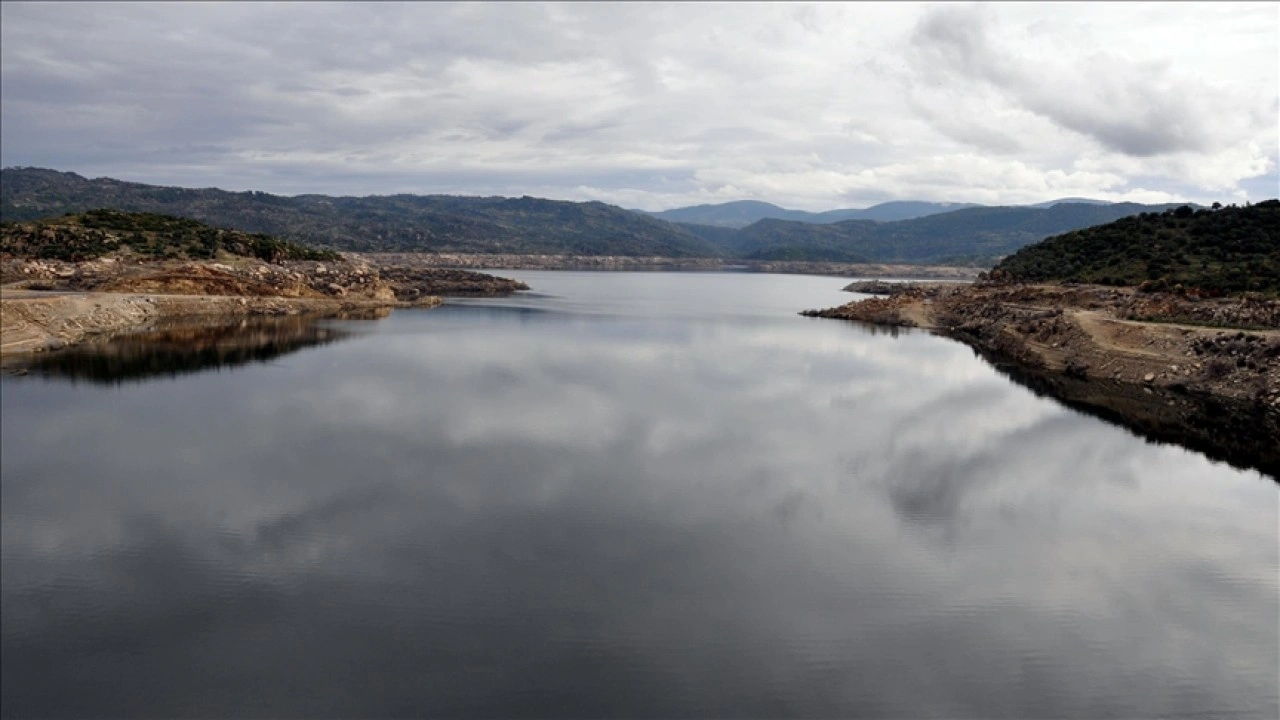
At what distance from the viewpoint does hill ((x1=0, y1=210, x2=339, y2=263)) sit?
58.8 m

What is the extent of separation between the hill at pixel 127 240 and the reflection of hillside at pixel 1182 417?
62.8 meters

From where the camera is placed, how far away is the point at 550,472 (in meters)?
22.0

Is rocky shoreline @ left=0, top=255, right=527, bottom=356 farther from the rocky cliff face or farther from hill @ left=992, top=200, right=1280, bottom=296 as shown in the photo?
hill @ left=992, top=200, right=1280, bottom=296

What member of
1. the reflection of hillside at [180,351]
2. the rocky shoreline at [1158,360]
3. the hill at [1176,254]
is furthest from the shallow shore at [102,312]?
the hill at [1176,254]

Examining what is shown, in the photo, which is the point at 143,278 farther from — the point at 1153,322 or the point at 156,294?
the point at 1153,322

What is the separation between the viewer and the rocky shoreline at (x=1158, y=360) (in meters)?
31.0

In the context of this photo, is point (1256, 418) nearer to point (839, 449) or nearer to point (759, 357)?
point (839, 449)

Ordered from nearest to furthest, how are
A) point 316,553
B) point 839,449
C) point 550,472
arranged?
point 316,553, point 550,472, point 839,449

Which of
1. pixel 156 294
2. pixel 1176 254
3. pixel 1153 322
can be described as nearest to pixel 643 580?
pixel 1153 322

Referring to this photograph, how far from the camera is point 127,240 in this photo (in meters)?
63.2

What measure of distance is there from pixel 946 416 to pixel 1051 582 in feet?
58.4

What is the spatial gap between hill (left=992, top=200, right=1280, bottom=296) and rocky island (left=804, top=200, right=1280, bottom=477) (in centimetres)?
13

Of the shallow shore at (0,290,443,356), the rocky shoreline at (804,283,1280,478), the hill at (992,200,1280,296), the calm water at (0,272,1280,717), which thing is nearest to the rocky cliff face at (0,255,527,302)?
the shallow shore at (0,290,443,356)

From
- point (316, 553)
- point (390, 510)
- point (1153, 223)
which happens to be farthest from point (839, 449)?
point (1153, 223)
